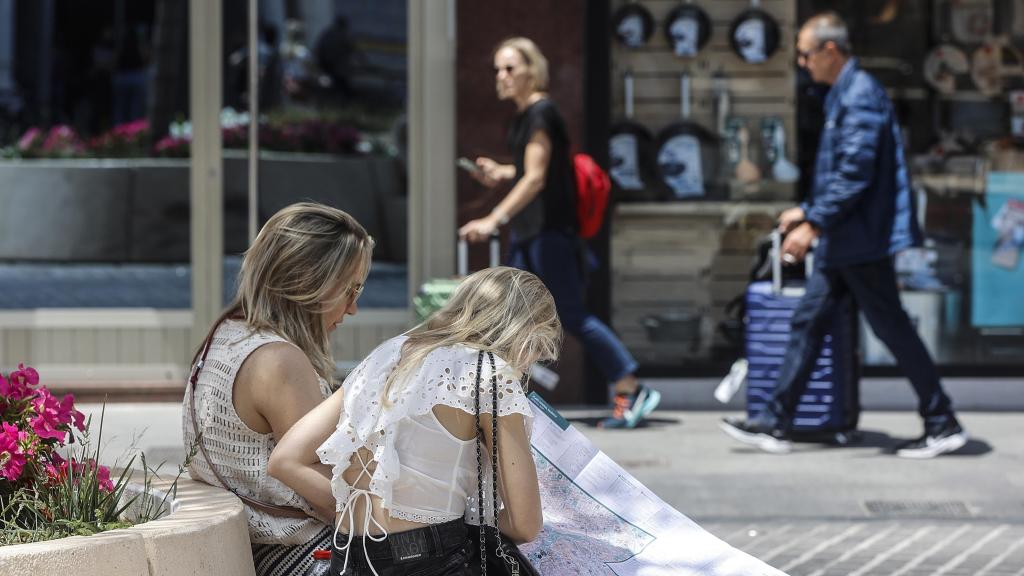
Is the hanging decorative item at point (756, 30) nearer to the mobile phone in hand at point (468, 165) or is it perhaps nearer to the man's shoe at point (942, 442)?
the mobile phone in hand at point (468, 165)

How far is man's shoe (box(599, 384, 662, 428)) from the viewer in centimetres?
769

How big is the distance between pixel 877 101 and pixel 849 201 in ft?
1.60

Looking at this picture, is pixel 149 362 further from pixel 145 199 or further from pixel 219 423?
pixel 219 423

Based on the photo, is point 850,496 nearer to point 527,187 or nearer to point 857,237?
point 857,237

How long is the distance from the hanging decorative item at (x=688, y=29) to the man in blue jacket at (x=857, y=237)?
5.27 feet

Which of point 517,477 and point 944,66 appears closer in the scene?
point 517,477

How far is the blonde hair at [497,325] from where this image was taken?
3.25 m

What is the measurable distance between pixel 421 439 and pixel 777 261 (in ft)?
14.3

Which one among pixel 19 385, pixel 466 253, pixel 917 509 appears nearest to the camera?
pixel 19 385

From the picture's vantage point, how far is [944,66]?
8.84 metres

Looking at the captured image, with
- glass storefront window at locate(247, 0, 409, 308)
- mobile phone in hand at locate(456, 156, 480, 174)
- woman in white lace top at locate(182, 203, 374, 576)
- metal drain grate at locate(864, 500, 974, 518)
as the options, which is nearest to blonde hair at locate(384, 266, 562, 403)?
woman in white lace top at locate(182, 203, 374, 576)

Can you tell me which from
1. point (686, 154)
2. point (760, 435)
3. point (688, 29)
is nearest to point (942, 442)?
point (760, 435)

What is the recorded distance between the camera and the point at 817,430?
7203mm

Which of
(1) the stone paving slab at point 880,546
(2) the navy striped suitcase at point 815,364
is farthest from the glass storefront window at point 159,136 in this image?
(1) the stone paving slab at point 880,546
